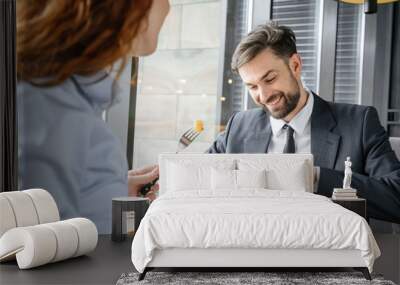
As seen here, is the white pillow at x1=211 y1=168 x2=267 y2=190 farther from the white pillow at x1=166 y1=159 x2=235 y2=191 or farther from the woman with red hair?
the woman with red hair

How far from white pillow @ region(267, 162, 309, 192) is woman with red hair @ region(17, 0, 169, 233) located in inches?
54.7

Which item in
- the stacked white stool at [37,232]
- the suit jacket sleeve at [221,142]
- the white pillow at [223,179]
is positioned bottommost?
the stacked white stool at [37,232]

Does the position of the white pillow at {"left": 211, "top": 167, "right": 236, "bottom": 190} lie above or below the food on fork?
below

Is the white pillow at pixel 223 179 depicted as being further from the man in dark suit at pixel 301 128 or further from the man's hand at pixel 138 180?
the man's hand at pixel 138 180

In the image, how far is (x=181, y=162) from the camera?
18.3 ft

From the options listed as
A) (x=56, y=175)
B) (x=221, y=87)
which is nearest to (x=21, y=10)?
(x=56, y=175)

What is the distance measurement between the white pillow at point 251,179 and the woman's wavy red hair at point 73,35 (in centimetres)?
181

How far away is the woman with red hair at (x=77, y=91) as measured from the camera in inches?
240

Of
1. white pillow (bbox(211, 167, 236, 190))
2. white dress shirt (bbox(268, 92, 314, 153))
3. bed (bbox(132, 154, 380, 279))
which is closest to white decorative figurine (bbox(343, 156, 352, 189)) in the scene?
white dress shirt (bbox(268, 92, 314, 153))

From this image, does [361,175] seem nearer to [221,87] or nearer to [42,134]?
[221,87]

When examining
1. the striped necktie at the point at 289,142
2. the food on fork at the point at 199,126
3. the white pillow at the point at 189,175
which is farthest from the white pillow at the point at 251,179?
the food on fork at the point at 199,126

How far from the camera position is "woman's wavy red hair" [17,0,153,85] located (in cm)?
608

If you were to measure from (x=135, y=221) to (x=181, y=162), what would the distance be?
27.5 inches

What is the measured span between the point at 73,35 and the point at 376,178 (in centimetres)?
327
